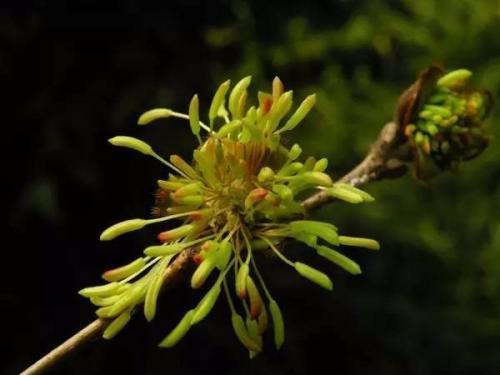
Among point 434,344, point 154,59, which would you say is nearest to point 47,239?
point 154,59

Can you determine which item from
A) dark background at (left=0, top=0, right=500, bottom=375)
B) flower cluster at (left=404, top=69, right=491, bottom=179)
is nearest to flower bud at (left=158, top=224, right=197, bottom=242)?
flower cluster at (left=404, top=69, right=491, bottom=179)

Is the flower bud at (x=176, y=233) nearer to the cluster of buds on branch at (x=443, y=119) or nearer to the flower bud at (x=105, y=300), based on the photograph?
the flower bud at (x=105, y=300)

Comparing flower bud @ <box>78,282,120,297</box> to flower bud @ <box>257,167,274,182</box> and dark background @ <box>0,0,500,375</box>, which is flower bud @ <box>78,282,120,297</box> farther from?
dark background @ <box>0,0,500,375</box>

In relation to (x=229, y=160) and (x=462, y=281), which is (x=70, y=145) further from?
(x=229, y=160)

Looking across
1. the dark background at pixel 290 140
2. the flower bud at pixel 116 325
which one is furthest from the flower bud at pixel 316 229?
the dark background at pixel 290 140

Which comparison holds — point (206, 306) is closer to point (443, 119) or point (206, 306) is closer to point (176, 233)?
point (176, 233)

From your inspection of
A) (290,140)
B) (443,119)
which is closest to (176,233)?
(443,119)
